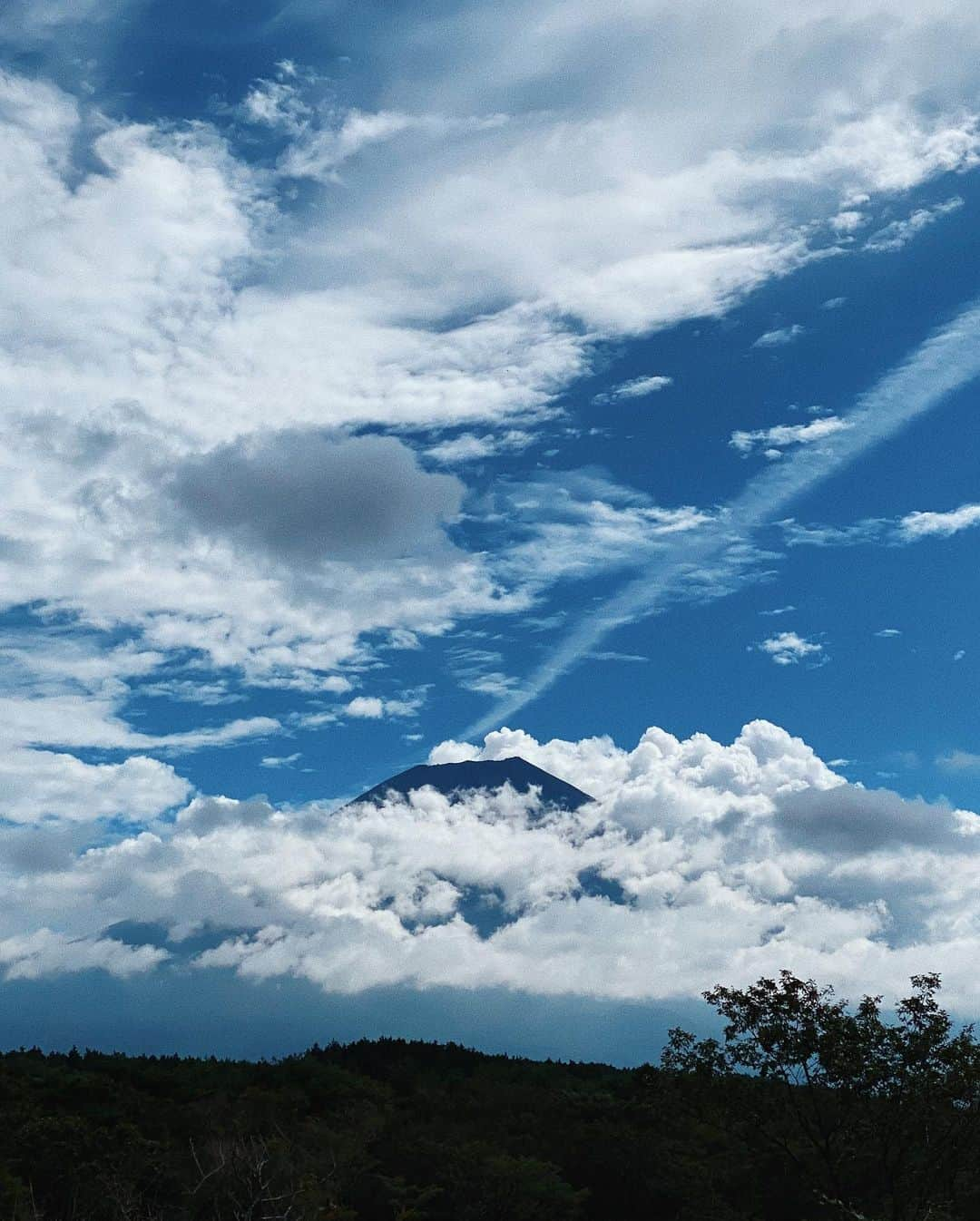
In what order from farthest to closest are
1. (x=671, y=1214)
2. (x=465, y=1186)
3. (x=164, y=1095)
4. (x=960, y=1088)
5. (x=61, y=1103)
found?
(x=164, y=1095) < (x=61, y=1103) < (x=671, y=1214) < (x=465, y=1186) < (x=960, y=1088)

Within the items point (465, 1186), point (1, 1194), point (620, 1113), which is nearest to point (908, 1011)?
point (465, 1186)

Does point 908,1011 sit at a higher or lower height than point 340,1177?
higher

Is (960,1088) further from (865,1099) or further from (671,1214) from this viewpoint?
(671,1214)

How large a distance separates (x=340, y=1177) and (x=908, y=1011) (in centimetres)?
1695

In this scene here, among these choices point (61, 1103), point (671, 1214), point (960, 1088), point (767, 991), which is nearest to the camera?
point (960, 1088)

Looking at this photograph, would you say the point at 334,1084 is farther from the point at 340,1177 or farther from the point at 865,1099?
the point at 865,1099

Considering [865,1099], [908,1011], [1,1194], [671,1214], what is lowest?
[671,1214]

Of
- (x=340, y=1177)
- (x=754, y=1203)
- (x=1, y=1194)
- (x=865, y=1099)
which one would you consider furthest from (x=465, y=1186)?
(x=865, y=1099)

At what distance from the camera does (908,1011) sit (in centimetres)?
2109

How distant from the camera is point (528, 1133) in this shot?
38.0 meters

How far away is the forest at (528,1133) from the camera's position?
20984 millimetres

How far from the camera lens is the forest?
68.8ft

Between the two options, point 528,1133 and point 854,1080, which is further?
point 528,1133

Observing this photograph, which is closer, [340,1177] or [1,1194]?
[1,1194]
